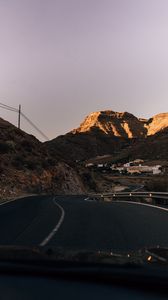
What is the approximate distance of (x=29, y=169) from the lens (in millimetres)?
68250

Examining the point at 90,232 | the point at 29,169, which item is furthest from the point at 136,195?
the point at 29,169

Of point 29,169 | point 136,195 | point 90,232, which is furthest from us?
point 29,169

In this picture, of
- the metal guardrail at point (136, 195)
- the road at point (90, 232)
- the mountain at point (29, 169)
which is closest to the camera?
the road at point (90, 232)

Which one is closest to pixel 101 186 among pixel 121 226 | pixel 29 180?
pixel 29 180

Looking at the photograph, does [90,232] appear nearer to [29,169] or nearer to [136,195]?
[136,195]

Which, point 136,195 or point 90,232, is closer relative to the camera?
point 90,232

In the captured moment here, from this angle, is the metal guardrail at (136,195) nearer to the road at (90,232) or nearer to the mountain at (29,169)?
the road at (90,232)

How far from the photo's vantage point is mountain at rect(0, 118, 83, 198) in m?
61.2

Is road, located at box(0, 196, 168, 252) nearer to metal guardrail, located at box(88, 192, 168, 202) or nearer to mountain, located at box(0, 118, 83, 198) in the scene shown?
metal guardrail, located at box(88, 192, 168, 202)

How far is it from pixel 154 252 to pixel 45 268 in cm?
165

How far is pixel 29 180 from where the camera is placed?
2542 inches

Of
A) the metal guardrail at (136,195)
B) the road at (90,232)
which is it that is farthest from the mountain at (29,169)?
the road at (90,232)

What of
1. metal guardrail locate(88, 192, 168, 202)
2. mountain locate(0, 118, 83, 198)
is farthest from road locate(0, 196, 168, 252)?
mountain locate(0, 118, 83, 198)

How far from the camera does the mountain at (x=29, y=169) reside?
61219 mm
